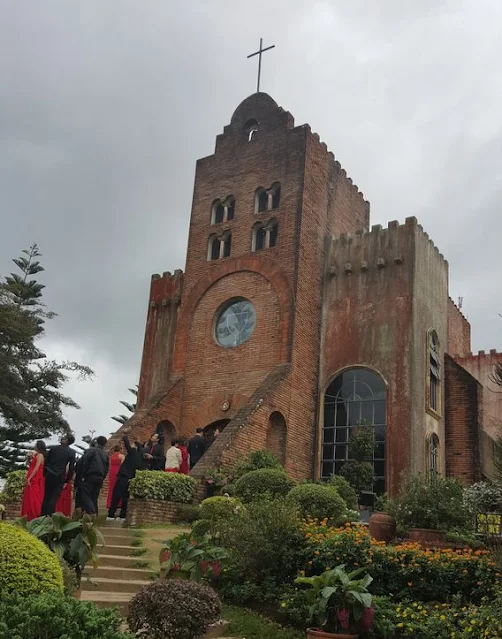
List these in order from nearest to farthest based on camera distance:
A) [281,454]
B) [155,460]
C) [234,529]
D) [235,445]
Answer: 1. [234,529]
2. [155,460]
3. [235,445]
4. [281,454]

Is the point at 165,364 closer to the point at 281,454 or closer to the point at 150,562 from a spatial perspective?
the point at 281,454

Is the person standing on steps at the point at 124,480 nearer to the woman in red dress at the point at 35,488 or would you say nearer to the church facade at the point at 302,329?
the woman in red dress at the point at 35,488

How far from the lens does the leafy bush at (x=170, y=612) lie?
6.68 m

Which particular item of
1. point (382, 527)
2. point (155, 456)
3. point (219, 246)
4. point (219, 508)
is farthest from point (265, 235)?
point (382, 527)

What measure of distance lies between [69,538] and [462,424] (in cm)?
1466

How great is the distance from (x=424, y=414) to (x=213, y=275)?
7.70 meters

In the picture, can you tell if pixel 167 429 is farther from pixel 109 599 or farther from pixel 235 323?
pixel 109 599

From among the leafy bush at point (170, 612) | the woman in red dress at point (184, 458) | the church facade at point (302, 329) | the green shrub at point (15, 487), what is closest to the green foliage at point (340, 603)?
the leafy bush at point (170, 612)

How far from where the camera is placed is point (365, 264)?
2033 cm

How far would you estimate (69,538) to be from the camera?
26.3 ft

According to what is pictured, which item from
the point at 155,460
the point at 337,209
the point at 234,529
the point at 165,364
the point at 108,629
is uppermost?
the point at 337,209

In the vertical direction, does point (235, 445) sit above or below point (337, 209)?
below

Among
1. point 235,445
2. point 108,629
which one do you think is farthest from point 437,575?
point 235,445

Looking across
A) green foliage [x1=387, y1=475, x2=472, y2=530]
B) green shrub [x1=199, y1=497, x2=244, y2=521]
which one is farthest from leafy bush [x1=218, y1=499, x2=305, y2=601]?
green foliage [x1=387, y1=475, x2=472, y2=530]
